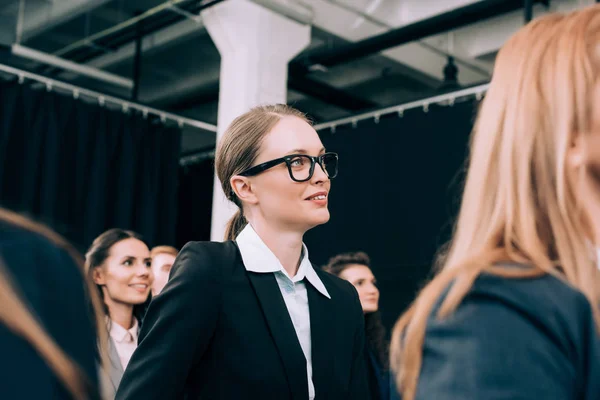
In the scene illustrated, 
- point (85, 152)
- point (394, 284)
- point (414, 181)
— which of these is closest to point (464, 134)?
point (414, 181)

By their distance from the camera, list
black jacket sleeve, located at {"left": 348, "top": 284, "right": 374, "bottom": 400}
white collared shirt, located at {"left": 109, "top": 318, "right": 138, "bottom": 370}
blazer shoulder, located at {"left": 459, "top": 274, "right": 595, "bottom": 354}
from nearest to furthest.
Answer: blazer shoulder, located at {"left": 459, "top": 274, "right": 595, "bottom": 354} → black jacket sleeve, located at {"left": 348, "top": 284, "right": 374, "bottom": 400} → white collared shirt, located at {"left": 109, "top": 318, "right": 138, "bottom": 370}

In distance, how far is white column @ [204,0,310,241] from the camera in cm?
480

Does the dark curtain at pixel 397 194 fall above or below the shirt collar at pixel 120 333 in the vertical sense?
above

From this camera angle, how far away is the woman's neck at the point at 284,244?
1.69m

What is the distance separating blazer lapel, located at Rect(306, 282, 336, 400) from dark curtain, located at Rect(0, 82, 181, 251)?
134 inches

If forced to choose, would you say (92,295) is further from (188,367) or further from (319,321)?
(319,321)

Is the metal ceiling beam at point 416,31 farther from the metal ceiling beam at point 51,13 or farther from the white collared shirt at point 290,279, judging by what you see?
the white collared shirt at point 290,279

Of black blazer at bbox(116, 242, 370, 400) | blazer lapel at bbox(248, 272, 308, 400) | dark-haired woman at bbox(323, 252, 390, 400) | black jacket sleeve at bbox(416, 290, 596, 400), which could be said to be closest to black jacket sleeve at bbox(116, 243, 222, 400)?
black blazer at bbox(116, 242, 370, 400)

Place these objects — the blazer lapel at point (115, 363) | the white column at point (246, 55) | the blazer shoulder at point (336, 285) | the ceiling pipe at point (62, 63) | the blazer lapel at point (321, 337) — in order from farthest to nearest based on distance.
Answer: the ceiling pipe at point (62, 63), the white column at point (246, 55), the blazer lapel at point (115, 363), the blazer shoulder at point (336, 285), the blazer lapel at point (321, 337)

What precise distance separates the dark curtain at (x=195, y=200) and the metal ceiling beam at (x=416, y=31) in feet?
6.03

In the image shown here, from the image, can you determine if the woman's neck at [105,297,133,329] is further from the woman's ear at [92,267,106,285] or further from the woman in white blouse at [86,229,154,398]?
the woman's ear at [92,267,106,285]

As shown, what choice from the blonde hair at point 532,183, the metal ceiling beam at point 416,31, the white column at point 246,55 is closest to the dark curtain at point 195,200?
the metal ceiling beam at point 416,31

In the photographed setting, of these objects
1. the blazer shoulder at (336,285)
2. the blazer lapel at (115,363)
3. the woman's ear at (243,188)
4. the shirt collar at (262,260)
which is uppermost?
the woman's ear at (243,188)

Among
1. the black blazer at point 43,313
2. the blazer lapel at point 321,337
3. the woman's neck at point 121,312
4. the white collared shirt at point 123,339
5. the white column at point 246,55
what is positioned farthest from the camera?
the white column at point 246,55
